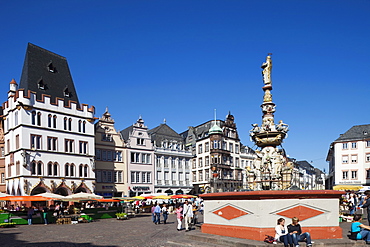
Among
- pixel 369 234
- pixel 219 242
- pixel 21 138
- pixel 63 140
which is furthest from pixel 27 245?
pixel 63 140

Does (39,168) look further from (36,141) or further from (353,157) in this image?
(353,157)

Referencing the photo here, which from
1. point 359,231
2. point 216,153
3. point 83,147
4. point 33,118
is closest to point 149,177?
point 216,153

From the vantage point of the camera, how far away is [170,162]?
63750 millimetres

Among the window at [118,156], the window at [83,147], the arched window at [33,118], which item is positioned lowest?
the window at [118,156]

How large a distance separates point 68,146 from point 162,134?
20333 mm

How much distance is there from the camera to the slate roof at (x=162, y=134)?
214 feet

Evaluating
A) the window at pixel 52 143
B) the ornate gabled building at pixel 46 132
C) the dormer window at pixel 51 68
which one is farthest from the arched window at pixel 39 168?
the dormer window at pixel 51 68

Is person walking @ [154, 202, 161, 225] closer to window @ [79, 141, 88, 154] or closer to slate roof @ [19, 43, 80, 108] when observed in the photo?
window @ [79, 141, 88, 154]

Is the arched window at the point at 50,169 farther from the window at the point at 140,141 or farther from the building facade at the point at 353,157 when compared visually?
the building facade at the point at 353,157

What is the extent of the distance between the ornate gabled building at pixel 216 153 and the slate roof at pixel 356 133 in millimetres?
18935

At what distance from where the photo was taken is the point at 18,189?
44.1 m

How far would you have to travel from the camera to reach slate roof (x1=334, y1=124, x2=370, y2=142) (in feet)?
230

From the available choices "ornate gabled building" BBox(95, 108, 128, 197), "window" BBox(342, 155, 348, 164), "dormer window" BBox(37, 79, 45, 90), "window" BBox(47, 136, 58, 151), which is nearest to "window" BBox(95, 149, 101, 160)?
"ornate gabled building" BBox(95, 108, 128, 197)

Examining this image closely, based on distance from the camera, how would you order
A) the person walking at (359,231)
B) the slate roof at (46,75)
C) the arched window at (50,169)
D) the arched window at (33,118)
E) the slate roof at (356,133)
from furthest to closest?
the slate roof at (356,133) < the slate roof at (46,75) < the arched window at (50,169) < the arched window at (33,118) < the person walking at (359,231)
